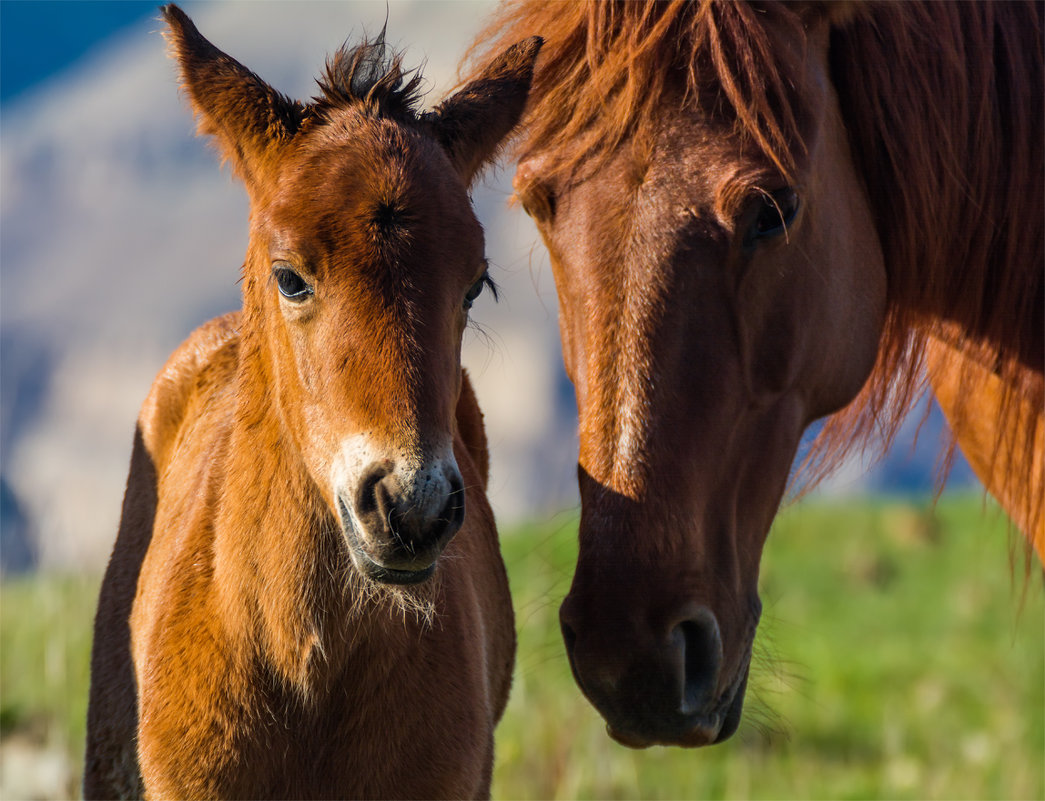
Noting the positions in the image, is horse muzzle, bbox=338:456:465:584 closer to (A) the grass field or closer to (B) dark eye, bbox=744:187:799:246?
(A) the grass field

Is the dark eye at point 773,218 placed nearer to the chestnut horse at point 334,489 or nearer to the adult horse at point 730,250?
the adult horse at point 730,250

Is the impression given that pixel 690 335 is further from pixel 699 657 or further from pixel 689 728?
pixel 689 728

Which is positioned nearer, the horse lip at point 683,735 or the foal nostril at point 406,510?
the foal nostril at point 406,510

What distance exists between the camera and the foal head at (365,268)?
2.32 m

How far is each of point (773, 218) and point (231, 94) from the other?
4.30ft

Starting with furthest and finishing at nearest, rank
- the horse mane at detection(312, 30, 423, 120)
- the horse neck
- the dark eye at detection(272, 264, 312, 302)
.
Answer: the horse neck, the horse mane at detection(312, 30, 423, 120), the dark eye at detection(272, 264, 312, 302)

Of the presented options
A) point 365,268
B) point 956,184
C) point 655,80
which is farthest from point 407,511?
point 956,184

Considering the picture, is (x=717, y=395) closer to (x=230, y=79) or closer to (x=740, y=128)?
(x=740, y=128)

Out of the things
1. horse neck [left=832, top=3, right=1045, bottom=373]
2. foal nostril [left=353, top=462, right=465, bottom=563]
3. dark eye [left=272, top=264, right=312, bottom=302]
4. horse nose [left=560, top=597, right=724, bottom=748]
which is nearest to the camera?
foal nostril [left=353, top=462, right=465, bottom=563]

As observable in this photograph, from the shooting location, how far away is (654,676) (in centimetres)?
239

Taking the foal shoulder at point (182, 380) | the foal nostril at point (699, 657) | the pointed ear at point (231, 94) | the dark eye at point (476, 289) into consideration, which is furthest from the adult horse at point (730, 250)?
the foal shoulder at point (182, 380)

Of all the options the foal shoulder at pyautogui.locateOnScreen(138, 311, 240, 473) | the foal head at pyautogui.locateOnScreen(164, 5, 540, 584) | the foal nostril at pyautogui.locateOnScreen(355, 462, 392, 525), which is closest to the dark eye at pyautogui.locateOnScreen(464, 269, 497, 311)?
the foal head at pyautogui.locateOnScreen(164, 5, 540, 584)

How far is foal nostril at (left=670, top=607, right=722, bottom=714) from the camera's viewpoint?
7.98 ft

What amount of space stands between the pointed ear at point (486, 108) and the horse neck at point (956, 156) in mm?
870
